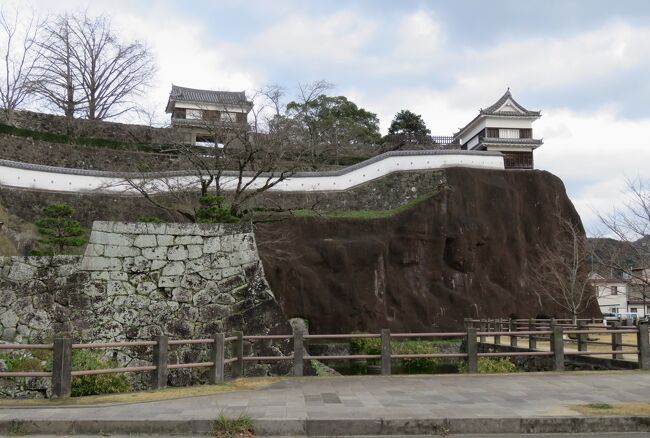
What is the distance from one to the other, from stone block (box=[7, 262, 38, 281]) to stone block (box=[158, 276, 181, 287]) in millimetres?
2371

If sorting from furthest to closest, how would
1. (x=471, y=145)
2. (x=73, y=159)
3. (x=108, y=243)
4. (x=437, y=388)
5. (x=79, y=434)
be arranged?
(x=471, y=145), (x=73, y=159), (x=108, y=243), (x=437, y=388), (x=79, y=434)

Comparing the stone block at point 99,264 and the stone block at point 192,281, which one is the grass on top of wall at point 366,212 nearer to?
the stone block at point 192,281

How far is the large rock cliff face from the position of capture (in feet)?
77.3

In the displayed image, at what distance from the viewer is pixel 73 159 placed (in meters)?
27.4

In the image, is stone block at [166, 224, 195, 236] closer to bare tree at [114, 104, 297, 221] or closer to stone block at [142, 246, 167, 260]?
stone block at [142, 246, 167, 260]

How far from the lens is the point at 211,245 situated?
10875 mm

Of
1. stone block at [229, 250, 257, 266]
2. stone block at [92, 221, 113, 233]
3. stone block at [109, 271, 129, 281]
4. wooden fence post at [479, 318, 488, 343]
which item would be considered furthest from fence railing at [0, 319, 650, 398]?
wooden fence post at [479, 318, 488, 343]

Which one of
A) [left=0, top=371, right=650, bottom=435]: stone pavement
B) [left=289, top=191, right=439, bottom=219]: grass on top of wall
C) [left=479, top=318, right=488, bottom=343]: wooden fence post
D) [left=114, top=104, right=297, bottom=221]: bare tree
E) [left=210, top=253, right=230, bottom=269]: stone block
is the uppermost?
[left=114, top=104, right=297, bottom=221]: bare tree

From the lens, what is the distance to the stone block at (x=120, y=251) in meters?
10.5

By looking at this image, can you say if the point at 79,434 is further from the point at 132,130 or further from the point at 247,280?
the point at 132,130

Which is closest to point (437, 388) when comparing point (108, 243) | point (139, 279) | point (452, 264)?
point (139, 279)

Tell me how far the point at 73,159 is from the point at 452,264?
67.1 ft

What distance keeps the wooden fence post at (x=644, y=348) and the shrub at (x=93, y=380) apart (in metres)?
10.4

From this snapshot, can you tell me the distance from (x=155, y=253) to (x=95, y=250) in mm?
1139
